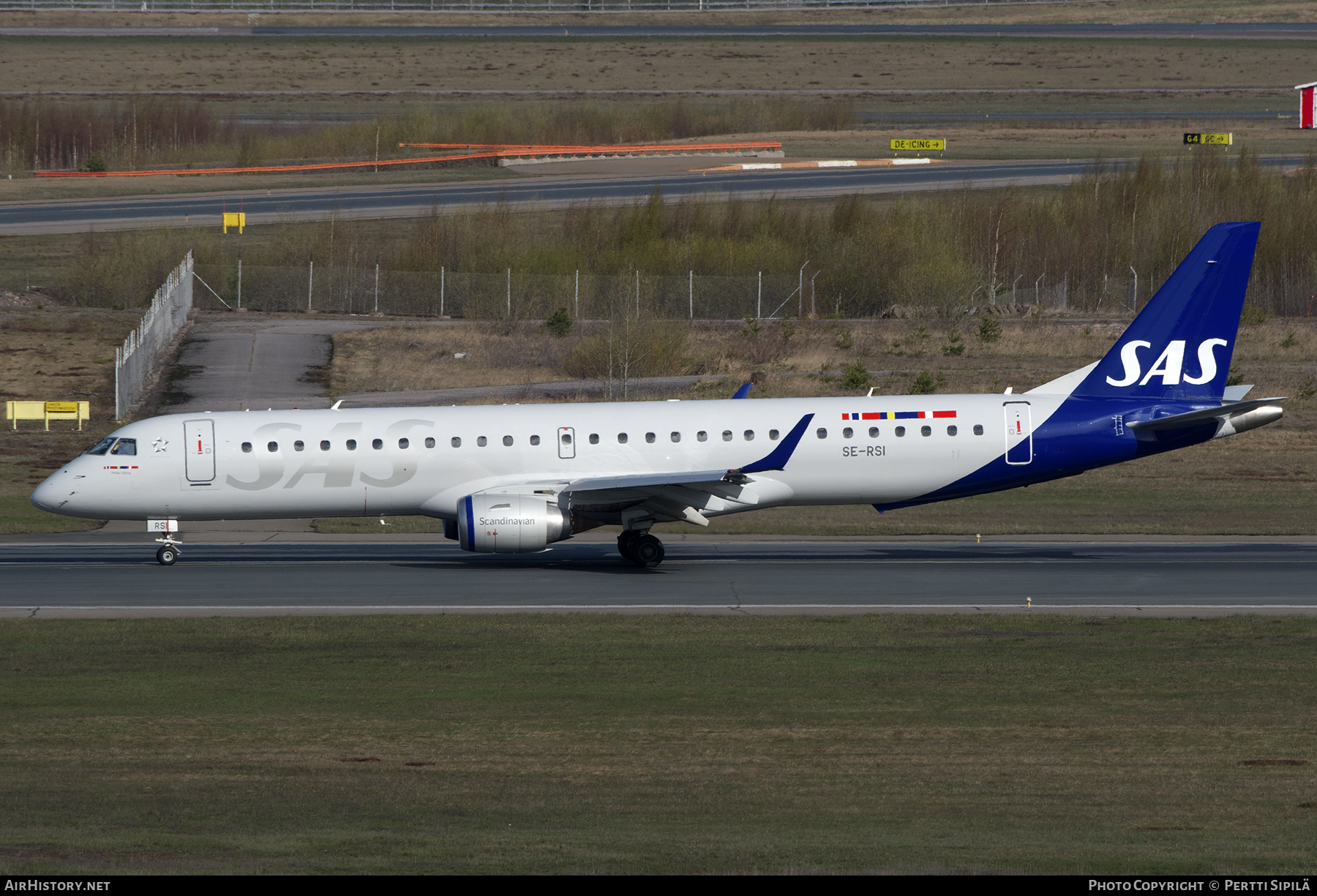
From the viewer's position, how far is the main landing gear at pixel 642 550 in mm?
31656

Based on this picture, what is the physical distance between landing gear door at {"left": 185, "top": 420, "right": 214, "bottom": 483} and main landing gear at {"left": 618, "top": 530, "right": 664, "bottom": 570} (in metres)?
9.17

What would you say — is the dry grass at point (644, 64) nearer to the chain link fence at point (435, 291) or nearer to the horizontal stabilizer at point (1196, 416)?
the chain link fence at point (435, 291)

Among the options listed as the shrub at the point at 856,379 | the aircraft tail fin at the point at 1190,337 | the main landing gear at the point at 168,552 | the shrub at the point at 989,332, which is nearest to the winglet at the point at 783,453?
the aircraft tail fin at the point at 1190,337

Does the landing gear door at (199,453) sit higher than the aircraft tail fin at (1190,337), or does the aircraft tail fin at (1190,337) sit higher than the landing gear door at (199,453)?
the aircraft tail fin at (1190,337)

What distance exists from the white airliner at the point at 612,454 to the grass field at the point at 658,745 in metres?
6.39

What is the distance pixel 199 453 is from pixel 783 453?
12763mm

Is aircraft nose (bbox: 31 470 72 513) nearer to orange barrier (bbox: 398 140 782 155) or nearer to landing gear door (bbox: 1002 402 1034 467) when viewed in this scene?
landing gear door (bbox: 1002 402 1034 467)

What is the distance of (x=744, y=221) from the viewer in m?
77.4

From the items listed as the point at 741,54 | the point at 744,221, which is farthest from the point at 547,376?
the point at 741,54

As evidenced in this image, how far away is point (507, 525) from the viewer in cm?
2983

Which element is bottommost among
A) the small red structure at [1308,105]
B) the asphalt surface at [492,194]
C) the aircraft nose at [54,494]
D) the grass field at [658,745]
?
the grass field at [658,745]

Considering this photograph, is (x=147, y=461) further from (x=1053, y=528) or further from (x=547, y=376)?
(x=547, y=376)

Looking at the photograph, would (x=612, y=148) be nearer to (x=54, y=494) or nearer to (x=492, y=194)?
(x=492, y=194)

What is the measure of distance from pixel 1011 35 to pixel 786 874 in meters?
156
